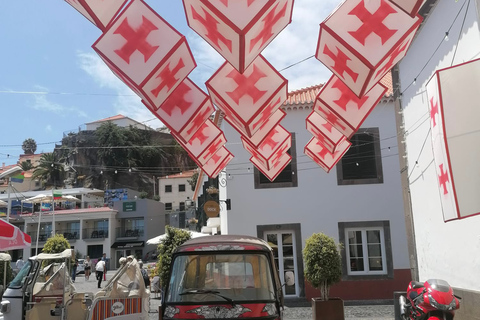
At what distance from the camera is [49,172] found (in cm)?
7362

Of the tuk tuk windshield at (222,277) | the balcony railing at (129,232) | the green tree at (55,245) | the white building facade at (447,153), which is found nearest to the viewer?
the white building facade at (447,153)

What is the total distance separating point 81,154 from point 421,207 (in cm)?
7595

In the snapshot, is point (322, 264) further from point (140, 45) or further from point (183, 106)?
point (140, 45)

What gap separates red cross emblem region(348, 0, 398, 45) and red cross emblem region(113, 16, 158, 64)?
101 inches

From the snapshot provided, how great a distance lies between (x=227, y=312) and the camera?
206 inches

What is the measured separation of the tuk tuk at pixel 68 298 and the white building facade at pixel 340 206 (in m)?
7.87

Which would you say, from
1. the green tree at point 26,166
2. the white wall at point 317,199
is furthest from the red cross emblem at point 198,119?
the green tree at point 26,166

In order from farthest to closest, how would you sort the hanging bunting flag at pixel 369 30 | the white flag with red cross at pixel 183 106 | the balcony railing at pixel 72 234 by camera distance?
the balcony railing at pixel 72 234, the white flag with red cross at pixel 183 106, the hanging bunting flag at pixel 369 30

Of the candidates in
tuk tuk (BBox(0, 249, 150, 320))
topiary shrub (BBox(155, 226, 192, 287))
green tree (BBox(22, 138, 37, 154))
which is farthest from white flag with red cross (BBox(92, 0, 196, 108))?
green tree (BBox(22, 138, 37, 154))

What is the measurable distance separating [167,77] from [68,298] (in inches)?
197

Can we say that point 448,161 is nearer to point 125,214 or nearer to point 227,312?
point 227,312

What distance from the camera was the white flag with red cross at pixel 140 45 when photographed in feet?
18.6

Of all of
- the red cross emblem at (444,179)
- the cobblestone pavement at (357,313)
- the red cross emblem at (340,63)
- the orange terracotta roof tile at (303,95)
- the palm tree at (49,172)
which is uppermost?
the palm tree at (49,172)

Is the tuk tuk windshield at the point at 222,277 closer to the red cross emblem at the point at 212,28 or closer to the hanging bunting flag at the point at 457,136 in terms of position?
the hanging bunting flag at the point at 457,136
